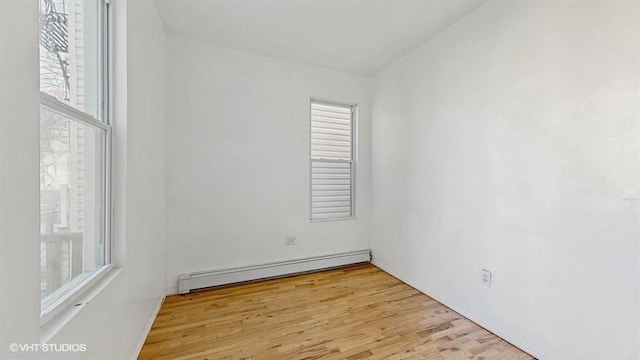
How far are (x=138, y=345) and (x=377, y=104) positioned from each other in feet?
11.4

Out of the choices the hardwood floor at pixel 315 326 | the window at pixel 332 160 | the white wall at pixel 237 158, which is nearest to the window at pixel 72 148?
the hardwood floor at pixel 315 326

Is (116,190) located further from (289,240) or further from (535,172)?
(535,172)

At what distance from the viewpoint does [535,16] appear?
1740 mm

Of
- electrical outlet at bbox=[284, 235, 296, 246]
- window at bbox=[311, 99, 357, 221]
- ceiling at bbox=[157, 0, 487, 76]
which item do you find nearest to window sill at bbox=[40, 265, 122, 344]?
electrical outlet at bbox=[284, 235, 296, 246]

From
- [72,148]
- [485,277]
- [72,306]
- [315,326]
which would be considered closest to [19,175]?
[72,148]

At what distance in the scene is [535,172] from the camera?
68.7 inches

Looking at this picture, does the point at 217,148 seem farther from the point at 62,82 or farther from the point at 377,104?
the point at 377,104

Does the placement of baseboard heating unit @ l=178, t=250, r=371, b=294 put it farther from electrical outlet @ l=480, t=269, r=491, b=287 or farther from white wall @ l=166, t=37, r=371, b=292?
electrical outlet @ l=480, t=269, r=491, b=287

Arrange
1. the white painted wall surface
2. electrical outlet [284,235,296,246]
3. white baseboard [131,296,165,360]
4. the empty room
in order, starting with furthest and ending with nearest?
electrical outlet [284,235,296,246]
white baseboard [131,296,165,360]
the empty room
the white painted wall surface

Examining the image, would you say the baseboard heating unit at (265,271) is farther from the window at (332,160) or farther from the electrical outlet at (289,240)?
the window at (332,160)

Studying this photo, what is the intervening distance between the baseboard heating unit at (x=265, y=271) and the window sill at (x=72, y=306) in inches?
55.2

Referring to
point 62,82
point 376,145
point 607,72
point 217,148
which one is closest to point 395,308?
point 376,145

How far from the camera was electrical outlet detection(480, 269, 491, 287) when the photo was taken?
204 cm

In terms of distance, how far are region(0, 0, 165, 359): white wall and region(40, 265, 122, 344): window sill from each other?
0.02 meters
